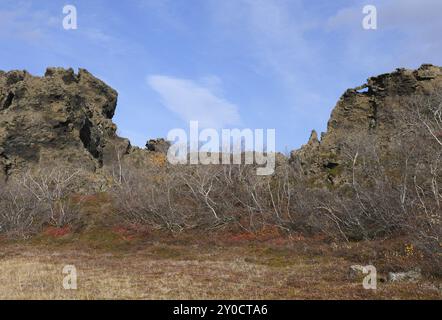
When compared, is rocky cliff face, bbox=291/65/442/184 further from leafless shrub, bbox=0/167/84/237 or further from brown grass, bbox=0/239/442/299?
leafless shrub, bbox=0/167/84/237

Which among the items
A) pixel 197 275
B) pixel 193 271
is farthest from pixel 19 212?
pixel 197 275

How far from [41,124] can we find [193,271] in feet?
157

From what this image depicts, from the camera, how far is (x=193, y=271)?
22500 mm

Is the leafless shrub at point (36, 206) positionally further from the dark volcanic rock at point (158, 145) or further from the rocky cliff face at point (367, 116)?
the dark volcanic rock at point (158, 145)

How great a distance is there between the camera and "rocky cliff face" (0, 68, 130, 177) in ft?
201

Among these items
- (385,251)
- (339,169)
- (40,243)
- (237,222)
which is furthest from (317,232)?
(40,243)

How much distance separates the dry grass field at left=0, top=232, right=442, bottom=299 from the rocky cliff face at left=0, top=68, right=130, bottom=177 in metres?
25.5

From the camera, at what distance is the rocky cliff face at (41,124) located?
2415 inches

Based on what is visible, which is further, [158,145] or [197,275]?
[158,145]

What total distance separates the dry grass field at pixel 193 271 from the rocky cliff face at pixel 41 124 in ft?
83.6

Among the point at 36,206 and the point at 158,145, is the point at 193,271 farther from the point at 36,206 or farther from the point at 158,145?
the point at 158,145

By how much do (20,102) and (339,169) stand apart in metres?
46.0

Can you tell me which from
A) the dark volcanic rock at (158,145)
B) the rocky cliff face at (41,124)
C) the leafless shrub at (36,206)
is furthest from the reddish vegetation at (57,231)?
the dark volcanic rock at (158,145)
